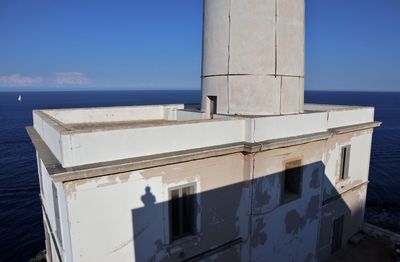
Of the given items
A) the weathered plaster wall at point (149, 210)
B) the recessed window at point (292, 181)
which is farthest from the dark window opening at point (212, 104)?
the recessed window at point (292, 181)

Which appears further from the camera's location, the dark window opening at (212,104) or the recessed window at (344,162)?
the recessed window at (344,162)

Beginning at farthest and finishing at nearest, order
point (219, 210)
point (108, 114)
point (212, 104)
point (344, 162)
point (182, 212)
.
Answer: point (344, 162) → point (108, 114) → point (212, 104) → point (219, 210) → point (182, 212)

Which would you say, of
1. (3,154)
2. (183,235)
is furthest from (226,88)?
(3,154)

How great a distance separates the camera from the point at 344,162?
46.6 ft

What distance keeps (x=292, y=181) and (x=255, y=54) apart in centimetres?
487

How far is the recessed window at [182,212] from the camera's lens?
27.9 feet

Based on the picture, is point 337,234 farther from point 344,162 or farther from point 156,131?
point 156,131

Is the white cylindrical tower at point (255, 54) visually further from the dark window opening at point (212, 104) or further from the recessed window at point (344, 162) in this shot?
the recessed window at point (344, 162)

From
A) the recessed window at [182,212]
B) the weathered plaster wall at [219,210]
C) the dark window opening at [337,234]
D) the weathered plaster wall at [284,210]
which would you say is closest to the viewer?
the weathered plaster wall at [219,210]

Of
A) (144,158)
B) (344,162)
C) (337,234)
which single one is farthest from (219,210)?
(337,234)

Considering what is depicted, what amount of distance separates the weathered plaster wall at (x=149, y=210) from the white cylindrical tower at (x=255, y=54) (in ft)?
8.49

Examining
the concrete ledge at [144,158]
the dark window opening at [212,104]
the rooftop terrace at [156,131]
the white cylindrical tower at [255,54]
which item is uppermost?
the white cylindrical tower at [255,54]

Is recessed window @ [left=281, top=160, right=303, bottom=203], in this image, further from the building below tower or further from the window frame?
the window frame

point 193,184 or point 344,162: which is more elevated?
point 193,184
